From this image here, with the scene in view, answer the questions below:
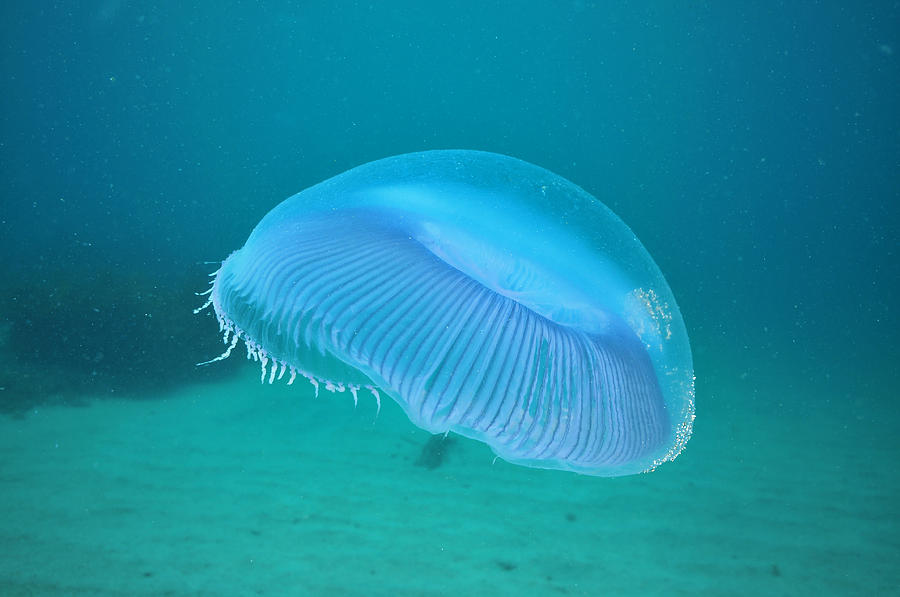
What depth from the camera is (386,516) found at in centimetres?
500

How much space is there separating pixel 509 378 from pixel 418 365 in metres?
0.31

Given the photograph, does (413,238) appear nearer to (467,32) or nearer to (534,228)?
(534,228)

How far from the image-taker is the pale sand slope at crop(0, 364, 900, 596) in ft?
13.0

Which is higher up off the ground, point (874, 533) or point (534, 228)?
point (534, 228)

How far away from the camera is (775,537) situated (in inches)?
205

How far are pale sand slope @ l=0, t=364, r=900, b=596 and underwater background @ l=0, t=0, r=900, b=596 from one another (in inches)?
1.4

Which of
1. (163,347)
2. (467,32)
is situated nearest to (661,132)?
(467,32)

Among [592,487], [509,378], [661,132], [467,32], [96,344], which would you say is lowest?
[96,344]

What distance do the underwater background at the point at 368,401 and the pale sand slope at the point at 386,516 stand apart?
0.04 meters

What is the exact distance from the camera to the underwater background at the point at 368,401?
4.40m

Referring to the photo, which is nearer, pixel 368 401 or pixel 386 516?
pixel 386 516

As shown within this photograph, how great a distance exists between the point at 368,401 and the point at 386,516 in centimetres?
483

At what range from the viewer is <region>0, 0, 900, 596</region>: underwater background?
4398 mm

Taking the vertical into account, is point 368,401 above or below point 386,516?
above
